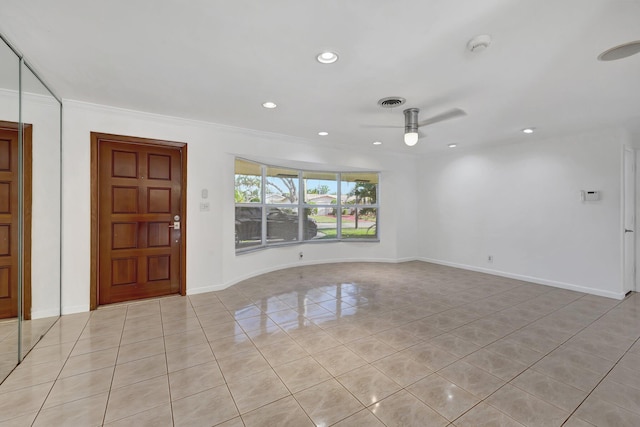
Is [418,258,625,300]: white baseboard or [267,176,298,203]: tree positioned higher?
[267,176,298,203]: tree

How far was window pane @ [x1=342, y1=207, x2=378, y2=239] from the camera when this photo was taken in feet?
21.7

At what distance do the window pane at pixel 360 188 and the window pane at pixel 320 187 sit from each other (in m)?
0.27

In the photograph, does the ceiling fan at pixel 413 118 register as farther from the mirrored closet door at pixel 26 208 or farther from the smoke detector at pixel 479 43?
the mirrored closet door at pixel 26 208

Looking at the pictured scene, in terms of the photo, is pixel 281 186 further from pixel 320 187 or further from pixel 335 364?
pixel 335 364

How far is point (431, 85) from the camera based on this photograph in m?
2.74

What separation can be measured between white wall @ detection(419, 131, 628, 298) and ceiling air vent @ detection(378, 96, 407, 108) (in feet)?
10.3

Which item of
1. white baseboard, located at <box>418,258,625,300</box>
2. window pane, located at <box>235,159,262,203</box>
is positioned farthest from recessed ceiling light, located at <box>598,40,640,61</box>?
window pane, located at <box>235,159,262,203</box>

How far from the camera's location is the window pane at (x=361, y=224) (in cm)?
662

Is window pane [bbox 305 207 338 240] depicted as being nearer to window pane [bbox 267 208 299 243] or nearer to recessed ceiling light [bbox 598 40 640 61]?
window pane [bbox 267 208 299 243]

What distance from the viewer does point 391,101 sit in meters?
3.12

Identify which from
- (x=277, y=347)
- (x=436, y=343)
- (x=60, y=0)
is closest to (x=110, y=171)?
(x=60, y=0)

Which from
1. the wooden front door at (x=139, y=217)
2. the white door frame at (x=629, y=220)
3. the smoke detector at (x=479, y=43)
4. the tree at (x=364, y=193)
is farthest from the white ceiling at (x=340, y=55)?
the tree at (x=364, y=193)

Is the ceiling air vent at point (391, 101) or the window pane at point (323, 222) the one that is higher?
the ceiling air vent at point (391, 101)

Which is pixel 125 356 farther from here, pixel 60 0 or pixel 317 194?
pixel 317 194
